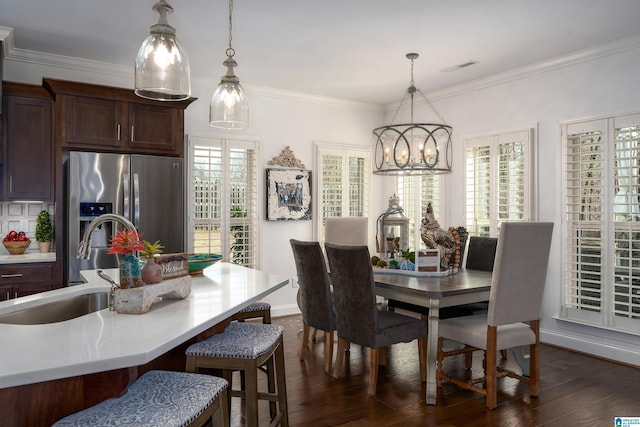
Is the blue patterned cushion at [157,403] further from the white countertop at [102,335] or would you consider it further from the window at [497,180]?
the window at [497,180]

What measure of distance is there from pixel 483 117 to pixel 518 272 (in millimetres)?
2622

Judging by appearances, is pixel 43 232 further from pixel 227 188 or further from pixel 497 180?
pixel 497 180

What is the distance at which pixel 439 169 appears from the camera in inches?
142

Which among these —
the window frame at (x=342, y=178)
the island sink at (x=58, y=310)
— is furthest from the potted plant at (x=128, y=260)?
the window frame at (x=342, y=178)

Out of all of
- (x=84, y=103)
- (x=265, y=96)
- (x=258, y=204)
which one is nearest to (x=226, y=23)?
(x=84, y=103)

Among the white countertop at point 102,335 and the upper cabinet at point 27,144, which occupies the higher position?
the upper cabinet at point 27,144

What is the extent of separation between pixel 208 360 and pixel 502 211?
3.88 m

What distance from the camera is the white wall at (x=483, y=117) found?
13.4 feet

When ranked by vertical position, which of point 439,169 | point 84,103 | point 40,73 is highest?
point 40,73

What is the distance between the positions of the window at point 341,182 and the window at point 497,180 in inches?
59.0

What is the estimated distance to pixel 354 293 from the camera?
10.5 feet

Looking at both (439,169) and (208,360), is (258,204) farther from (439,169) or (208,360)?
(208,360)

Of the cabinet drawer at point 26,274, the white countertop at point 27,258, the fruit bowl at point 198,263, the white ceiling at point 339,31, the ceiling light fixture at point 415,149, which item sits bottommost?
the cabinet drawer at point 26,274

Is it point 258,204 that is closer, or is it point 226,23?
point 226,23
